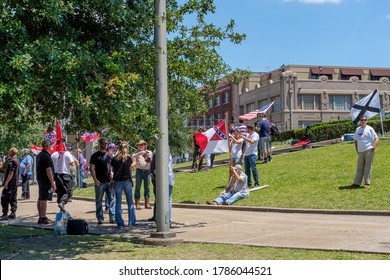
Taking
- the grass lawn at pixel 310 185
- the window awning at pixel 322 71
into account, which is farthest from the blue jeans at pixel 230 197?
the window awning at pixel 322 71

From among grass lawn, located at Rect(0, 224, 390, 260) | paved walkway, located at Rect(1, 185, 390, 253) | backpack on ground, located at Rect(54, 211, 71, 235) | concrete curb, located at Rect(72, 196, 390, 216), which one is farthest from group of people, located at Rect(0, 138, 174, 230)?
concrete curb, located at Rect(72, 196, 390, 216)

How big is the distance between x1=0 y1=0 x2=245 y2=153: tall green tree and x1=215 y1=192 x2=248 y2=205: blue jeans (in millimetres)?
5143

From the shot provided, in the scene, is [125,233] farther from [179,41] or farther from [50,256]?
[179,41]

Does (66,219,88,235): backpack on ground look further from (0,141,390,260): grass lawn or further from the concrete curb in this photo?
the concrete curb

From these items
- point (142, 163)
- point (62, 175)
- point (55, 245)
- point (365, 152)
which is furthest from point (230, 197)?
point (55, 245)

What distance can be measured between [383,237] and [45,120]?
6.57 meters

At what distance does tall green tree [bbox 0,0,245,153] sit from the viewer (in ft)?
26.8

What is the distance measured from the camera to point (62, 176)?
14.2m

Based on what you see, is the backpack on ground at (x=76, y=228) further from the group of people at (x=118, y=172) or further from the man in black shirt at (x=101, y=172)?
the man in black shirt at (x=101, y=172)

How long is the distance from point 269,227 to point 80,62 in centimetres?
529

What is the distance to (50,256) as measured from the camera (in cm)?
865

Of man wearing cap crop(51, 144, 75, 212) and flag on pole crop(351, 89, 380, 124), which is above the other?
flag on pole crop(351, 89, 380, 124)

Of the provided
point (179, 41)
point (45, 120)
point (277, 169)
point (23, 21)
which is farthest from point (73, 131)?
point (277, 169)

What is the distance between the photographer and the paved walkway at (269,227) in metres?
9.21
